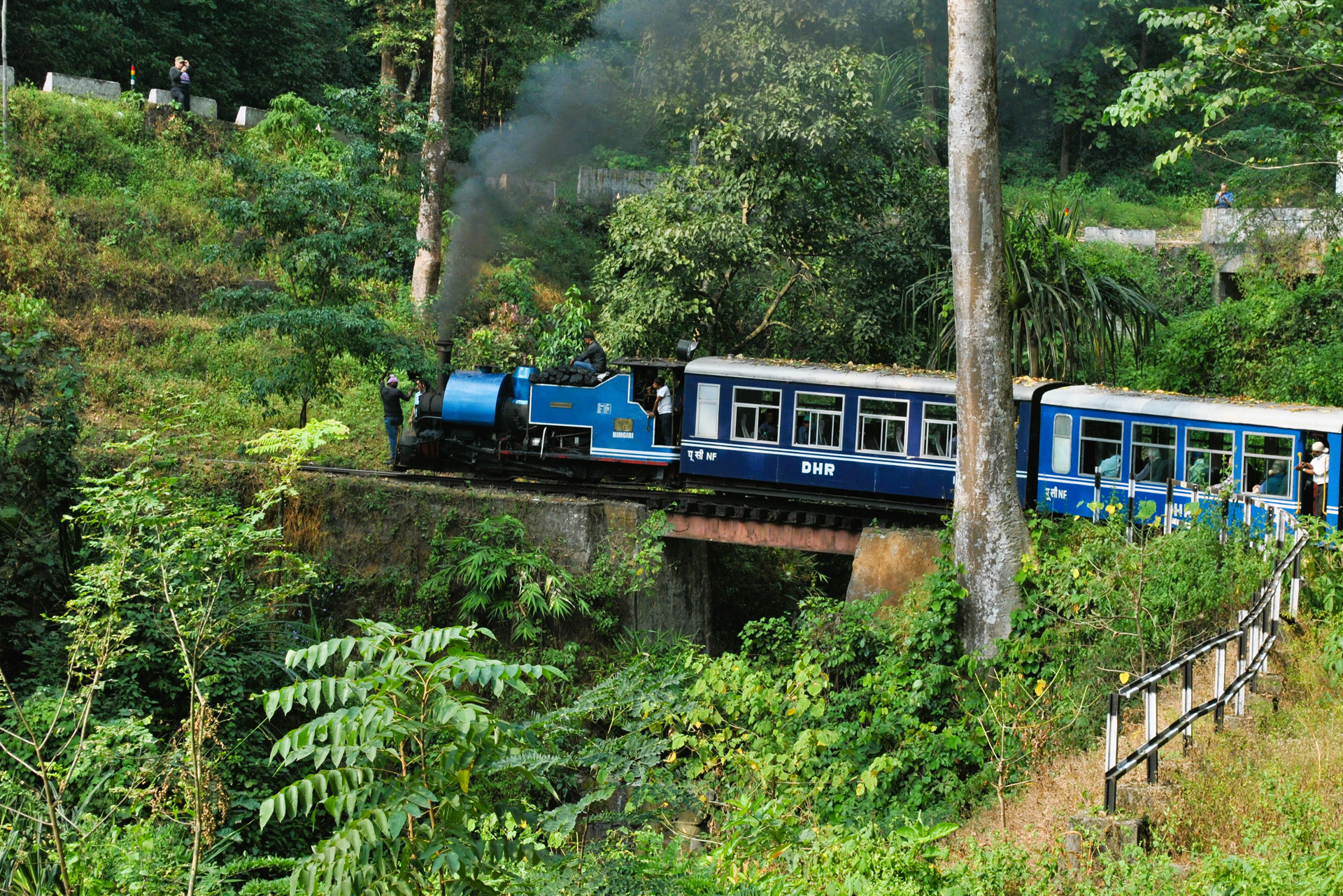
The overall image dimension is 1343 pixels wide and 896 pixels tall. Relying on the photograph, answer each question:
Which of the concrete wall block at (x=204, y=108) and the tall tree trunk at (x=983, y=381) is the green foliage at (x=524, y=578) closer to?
the tall tree trunk at (x=983, y=381)

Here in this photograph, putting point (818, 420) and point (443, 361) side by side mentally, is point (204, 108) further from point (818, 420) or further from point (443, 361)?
point (818, 420)

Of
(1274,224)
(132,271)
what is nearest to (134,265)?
(132,271)

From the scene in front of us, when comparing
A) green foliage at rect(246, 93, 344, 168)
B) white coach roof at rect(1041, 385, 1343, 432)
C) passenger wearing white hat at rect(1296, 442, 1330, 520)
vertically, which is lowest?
passenger wearing white hat at rect(1296, 442, 1330, 520)

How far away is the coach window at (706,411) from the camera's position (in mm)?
16766

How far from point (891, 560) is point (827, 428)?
244cm

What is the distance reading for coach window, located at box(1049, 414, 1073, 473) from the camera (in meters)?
15.4

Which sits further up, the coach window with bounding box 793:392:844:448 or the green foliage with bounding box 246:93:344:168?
the green foliage with bounding box 246:93:344:168

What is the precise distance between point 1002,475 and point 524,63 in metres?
23.7

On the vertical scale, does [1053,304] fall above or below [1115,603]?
above

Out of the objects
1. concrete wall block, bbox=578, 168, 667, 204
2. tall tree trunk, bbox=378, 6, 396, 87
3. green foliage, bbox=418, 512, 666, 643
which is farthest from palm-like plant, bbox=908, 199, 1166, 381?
tall tree trunk, bbox=378, 6, 396, 87

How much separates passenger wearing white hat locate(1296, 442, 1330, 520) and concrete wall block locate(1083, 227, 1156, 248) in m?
16.1

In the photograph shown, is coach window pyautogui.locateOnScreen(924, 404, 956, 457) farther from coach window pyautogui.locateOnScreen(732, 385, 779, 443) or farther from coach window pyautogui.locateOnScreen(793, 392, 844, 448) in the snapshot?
coach window pyautogui.locateOnScreen(732, 385, 779, 443)

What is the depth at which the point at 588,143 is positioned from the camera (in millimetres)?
31844

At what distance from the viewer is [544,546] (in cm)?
1575
